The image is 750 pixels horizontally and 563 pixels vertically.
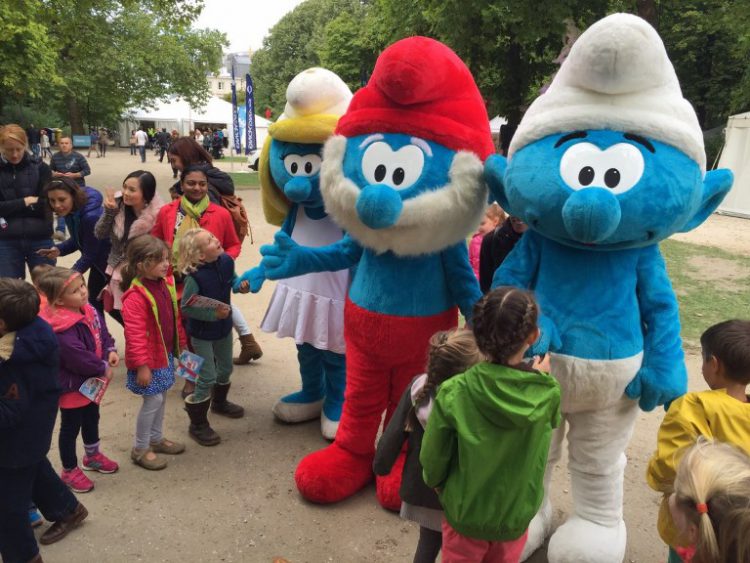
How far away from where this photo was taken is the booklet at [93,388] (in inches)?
115

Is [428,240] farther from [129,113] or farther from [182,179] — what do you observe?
[129,113]

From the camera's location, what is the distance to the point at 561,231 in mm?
2328

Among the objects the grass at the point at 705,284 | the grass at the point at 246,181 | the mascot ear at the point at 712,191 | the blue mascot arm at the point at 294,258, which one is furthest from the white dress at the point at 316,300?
the grass at the point at 246,181

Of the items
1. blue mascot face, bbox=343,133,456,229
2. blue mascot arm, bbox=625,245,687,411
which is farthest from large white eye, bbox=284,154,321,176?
blue mascot arm, bbox=625,245,687,411

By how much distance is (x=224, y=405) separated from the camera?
13.2 feet

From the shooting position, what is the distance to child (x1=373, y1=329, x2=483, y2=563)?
6.75ft

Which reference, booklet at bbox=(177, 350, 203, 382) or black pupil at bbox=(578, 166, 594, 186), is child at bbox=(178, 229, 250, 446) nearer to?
booklet at bbox=(177, 350, 203, 382)

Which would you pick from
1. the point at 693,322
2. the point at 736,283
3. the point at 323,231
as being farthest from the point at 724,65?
the point at 323,231

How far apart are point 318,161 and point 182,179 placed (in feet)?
3.75

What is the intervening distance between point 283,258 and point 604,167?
62.1 inches

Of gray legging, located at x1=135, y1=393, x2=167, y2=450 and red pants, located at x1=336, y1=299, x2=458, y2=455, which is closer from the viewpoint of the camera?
red pants, located at x1=336, y1=299, x2=458, y2=455

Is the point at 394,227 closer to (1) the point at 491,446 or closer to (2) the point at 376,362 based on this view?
(2) the point at 376,362

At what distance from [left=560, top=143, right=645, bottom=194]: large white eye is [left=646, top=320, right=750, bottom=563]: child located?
609mm

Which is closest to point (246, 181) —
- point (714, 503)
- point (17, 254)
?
point (17, 254)
